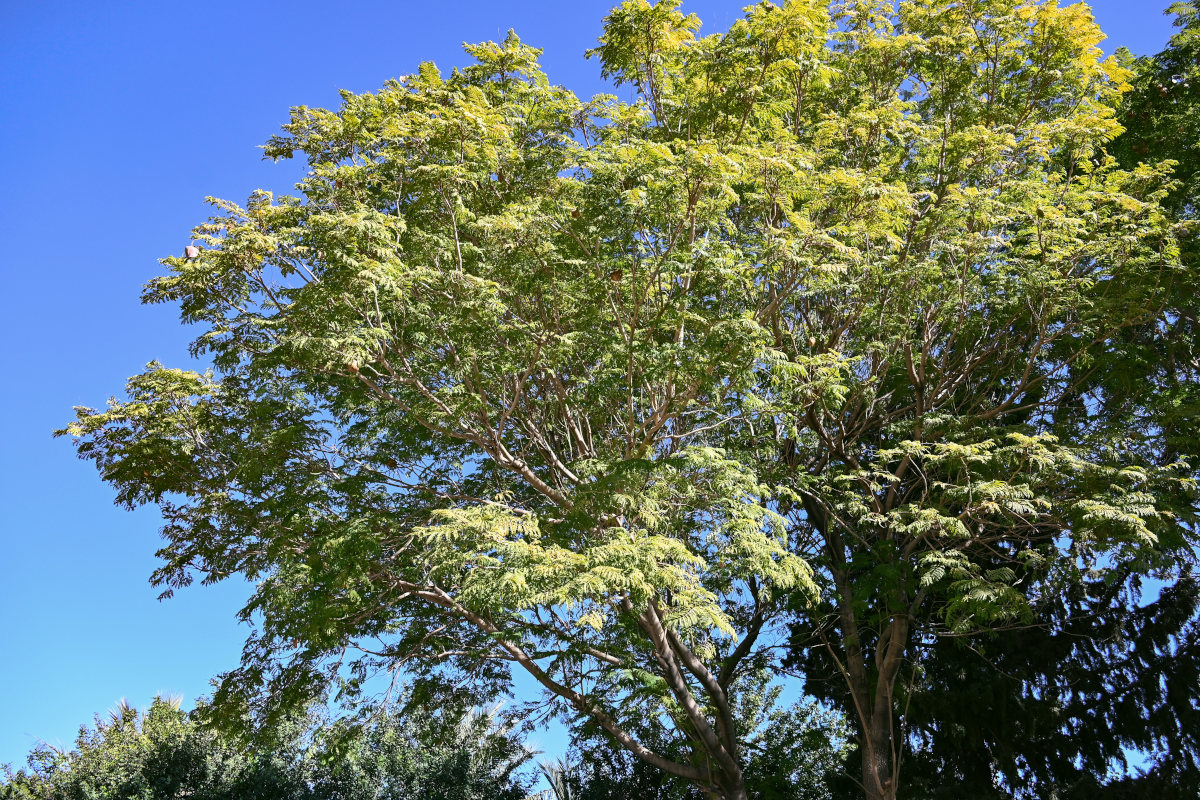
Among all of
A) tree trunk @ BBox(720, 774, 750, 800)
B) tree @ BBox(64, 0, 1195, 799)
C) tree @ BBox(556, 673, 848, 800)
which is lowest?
tree trunk @ BBox(720, 774, 750, 800)

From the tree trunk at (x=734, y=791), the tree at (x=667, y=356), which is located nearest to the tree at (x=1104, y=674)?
the tree at (x=667, y=356)

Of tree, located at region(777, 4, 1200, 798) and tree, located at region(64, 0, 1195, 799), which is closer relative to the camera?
tree, located at region(64, 0, 1195, 799)

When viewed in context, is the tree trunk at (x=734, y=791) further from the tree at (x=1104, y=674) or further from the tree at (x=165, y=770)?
the tree at (x=165, y=770)

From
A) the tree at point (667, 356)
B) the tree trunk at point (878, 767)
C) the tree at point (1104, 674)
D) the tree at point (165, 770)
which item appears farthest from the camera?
the tree at point (165, 770)

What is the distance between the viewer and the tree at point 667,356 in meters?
7.44

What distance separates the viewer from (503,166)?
901 cm

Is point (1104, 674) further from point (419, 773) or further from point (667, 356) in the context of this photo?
point (419, 773)

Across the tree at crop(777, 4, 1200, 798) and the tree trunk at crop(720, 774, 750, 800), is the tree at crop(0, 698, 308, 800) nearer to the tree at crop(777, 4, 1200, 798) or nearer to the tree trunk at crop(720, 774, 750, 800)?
the tree trunk at crop(720, 774, 750, 800)

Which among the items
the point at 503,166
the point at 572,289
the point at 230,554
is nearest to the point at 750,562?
the point at 572,289

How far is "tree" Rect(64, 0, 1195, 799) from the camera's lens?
24.4 feet

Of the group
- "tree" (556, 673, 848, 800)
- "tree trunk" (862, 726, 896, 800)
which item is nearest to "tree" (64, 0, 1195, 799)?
"tree trunk" (862, 726, 896, 800)

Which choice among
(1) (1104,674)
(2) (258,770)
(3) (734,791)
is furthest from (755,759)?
(2) (258,770)

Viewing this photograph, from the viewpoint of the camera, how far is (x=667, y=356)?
24.8 ft

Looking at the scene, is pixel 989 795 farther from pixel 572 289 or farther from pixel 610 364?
pixel 572 289
